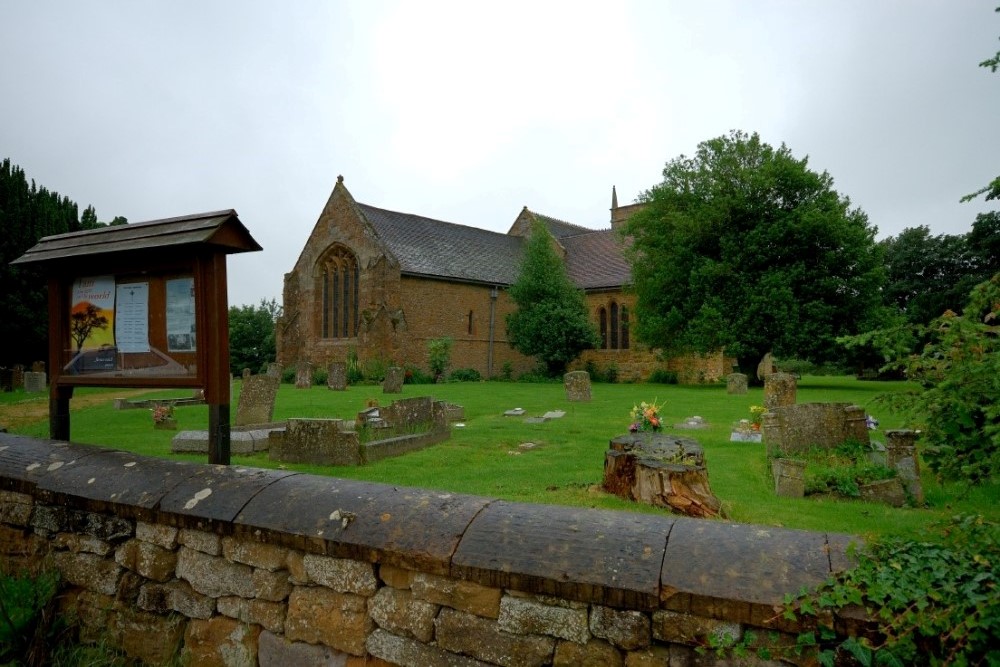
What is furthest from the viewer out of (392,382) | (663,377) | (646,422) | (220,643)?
(663,377)

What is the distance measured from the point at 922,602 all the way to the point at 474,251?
36.8 m

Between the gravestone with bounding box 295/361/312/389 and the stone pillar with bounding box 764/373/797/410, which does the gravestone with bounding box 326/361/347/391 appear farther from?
the stone pillar with bounding box 764/373/797/410

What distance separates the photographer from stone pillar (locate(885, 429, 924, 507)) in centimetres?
707

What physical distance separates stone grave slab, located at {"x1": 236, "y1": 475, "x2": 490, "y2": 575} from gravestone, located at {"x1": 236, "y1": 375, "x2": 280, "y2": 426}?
8945 mm

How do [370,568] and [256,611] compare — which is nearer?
[370,568]

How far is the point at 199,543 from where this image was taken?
11.8ft

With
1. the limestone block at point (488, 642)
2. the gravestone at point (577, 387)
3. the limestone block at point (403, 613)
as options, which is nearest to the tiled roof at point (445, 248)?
the gravestone at point (577, 387)

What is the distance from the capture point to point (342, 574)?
124 inches

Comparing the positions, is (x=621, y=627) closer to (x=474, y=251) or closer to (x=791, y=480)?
(x=791, y=480)

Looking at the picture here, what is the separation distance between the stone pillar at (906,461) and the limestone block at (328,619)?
254 inches

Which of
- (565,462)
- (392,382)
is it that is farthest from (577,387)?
(565,462)

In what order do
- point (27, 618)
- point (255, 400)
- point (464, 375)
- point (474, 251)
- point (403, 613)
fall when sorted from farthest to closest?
point (474, 251), point (464, 375), point (255, 400), point (27, 618), point (403, 613)

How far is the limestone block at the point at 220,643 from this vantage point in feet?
11.2

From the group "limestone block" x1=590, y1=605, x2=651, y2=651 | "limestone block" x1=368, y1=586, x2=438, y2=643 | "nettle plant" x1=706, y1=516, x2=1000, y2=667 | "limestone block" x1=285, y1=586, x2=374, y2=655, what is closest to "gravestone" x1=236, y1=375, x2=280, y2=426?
"limestone block" x1=285, y1=586, x2=374, y2=655
